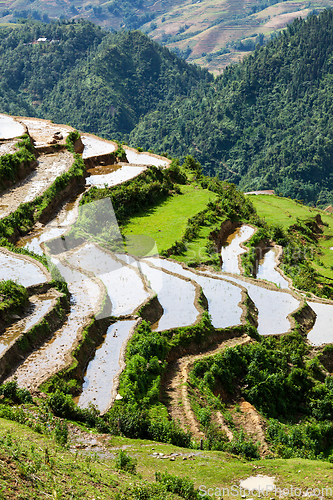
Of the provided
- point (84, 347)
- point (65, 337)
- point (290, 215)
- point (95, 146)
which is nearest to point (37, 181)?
point (95, 146)

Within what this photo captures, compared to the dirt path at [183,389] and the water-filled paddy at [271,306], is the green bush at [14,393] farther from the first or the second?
the water-filled paddy at [271,306]

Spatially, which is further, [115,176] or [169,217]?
[115,176]

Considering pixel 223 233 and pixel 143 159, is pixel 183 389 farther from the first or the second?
pixel 143 159

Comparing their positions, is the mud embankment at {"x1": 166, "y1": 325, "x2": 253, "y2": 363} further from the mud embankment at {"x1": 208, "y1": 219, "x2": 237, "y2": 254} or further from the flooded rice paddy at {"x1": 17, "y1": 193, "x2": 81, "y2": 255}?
the mud embankment at {"x1": 208, "y1": 219, "x2": 237, "y2": 254}

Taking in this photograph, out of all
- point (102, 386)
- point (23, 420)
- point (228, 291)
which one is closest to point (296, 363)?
point (228, 291)

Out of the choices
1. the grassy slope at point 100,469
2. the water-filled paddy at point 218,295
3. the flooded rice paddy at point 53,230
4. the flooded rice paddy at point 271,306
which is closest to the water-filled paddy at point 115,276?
the flooded rice paddy at point 53,230

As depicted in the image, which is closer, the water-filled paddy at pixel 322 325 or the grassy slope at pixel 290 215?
the water-filled paddy at pixel 322 325

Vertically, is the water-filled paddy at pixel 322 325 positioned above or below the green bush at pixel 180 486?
below
